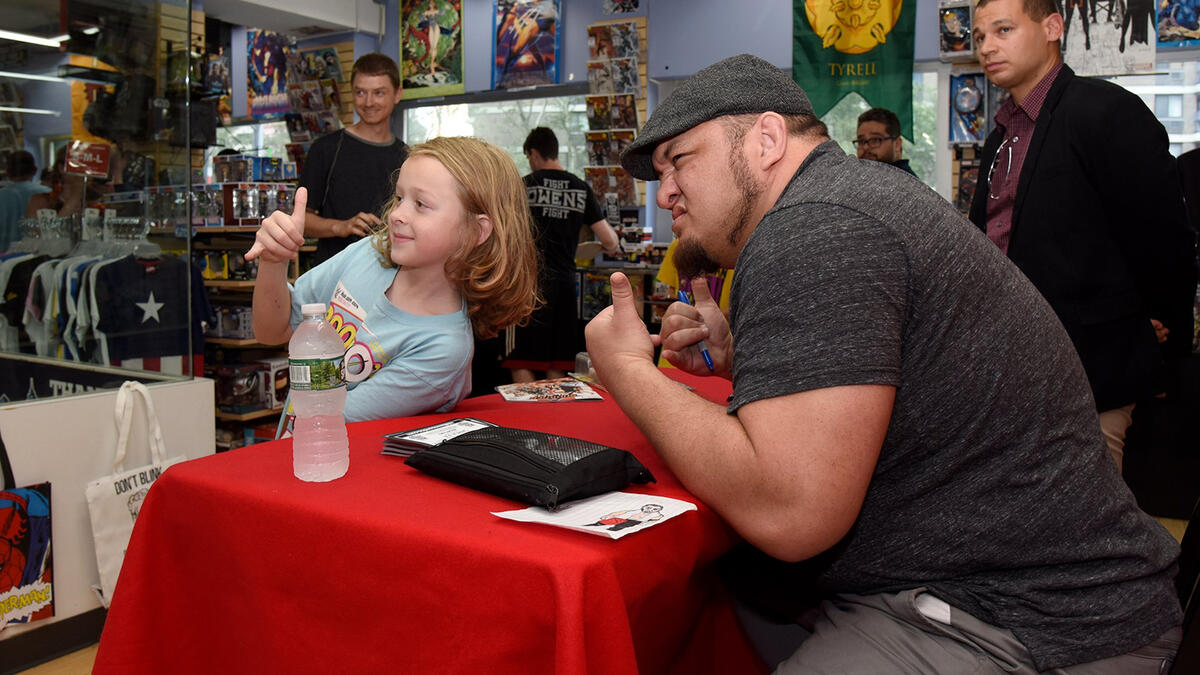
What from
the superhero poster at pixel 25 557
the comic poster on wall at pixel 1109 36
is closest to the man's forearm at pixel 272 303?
Result: the superhero poster at pixel 25 557

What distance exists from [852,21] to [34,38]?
409cm

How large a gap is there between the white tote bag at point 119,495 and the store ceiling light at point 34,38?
1.11 m

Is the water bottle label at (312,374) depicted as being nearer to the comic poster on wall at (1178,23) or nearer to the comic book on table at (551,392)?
the comic book on table at (551,392)

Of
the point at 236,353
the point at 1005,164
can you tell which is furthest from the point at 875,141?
the point at 236,353

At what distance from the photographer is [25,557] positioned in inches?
90.0

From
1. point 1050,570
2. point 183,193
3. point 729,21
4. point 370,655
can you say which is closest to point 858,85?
point 729,21

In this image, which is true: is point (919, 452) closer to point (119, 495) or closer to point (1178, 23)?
point (119, 495)

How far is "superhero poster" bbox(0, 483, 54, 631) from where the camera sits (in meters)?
2.24

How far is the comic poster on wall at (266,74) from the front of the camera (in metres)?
8.53

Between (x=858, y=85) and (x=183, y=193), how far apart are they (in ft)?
12.3

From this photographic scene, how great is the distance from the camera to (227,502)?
3.86 ft

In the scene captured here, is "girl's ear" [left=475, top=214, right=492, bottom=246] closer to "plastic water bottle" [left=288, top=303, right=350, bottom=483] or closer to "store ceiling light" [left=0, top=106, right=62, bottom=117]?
"plastic water bottle" [left=288, top=303, right=350, bottom=483]

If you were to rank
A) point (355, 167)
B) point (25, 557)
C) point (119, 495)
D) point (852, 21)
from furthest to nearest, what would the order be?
1. point (852, 21)
2. point (355, 167)
3. point (119, 495)
4. point (25, 557)

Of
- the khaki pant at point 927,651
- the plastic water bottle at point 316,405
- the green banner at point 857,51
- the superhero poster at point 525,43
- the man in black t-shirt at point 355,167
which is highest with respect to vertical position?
the superhero poster at point 525,43
